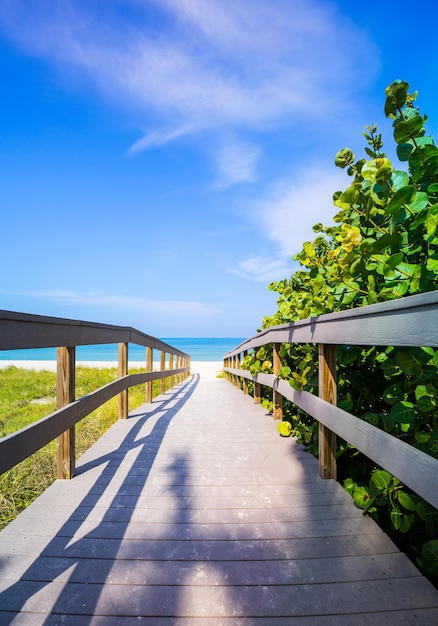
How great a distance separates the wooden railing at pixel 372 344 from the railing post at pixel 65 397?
57.2 inches

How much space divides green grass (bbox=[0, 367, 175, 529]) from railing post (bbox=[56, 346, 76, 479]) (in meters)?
0.44

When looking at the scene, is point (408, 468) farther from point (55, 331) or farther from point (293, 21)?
point (293, 21)

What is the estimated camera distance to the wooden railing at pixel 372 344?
0.98 metres

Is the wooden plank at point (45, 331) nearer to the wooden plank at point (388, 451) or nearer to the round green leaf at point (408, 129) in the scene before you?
the wooden plank at point (388, 451)

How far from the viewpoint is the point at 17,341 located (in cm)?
140

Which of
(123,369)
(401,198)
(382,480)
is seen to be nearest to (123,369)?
(123,369)

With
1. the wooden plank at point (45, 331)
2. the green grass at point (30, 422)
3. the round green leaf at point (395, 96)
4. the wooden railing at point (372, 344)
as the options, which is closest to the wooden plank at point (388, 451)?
the wooden railing at point (372, 344)

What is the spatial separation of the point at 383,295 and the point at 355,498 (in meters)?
0.98

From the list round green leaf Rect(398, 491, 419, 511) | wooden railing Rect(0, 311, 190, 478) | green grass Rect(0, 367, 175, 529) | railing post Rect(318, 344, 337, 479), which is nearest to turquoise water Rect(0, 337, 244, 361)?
green grass Rect(0, 367, 175, 529)

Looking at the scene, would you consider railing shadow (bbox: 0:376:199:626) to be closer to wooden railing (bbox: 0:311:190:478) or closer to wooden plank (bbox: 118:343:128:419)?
wooden railing (bbox: 0:311:190:478)

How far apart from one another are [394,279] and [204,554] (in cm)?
137

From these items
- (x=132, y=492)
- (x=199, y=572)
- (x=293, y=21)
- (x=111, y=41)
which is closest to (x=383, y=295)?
(x=199, y=572)

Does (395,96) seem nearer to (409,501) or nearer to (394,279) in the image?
(394,279)

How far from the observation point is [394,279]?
1.45m
